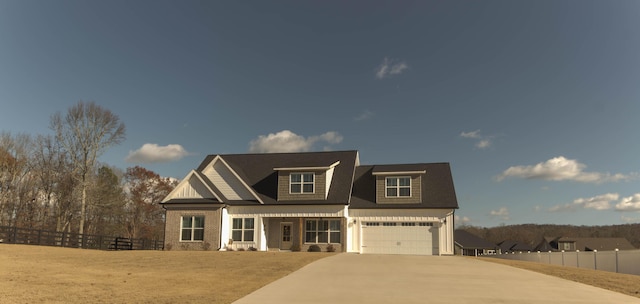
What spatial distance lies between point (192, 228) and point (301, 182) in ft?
26.7

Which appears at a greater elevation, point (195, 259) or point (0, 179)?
point (0, 179)

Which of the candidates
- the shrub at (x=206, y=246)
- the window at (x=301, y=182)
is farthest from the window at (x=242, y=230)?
the window at (x=301, y=182)

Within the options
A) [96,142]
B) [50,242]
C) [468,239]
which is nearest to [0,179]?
[96,142]

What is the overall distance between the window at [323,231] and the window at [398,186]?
4.30 m

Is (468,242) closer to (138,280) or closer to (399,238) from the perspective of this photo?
(399,238)

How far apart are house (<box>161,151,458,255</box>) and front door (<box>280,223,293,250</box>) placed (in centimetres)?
7

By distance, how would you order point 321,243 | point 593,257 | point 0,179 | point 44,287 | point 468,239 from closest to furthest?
point 44,287
point 593,257
point 321,243
point 0,179
point 468,239

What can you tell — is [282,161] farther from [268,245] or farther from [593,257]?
[593,257]

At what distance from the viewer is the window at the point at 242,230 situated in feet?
102

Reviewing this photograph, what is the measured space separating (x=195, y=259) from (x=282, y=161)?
16.0 meters

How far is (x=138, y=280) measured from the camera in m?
12.9

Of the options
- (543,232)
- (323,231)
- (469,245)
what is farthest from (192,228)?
(543,232)

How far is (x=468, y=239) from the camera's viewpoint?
244 feet

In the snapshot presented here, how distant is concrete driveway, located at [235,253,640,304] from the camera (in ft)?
32.4
